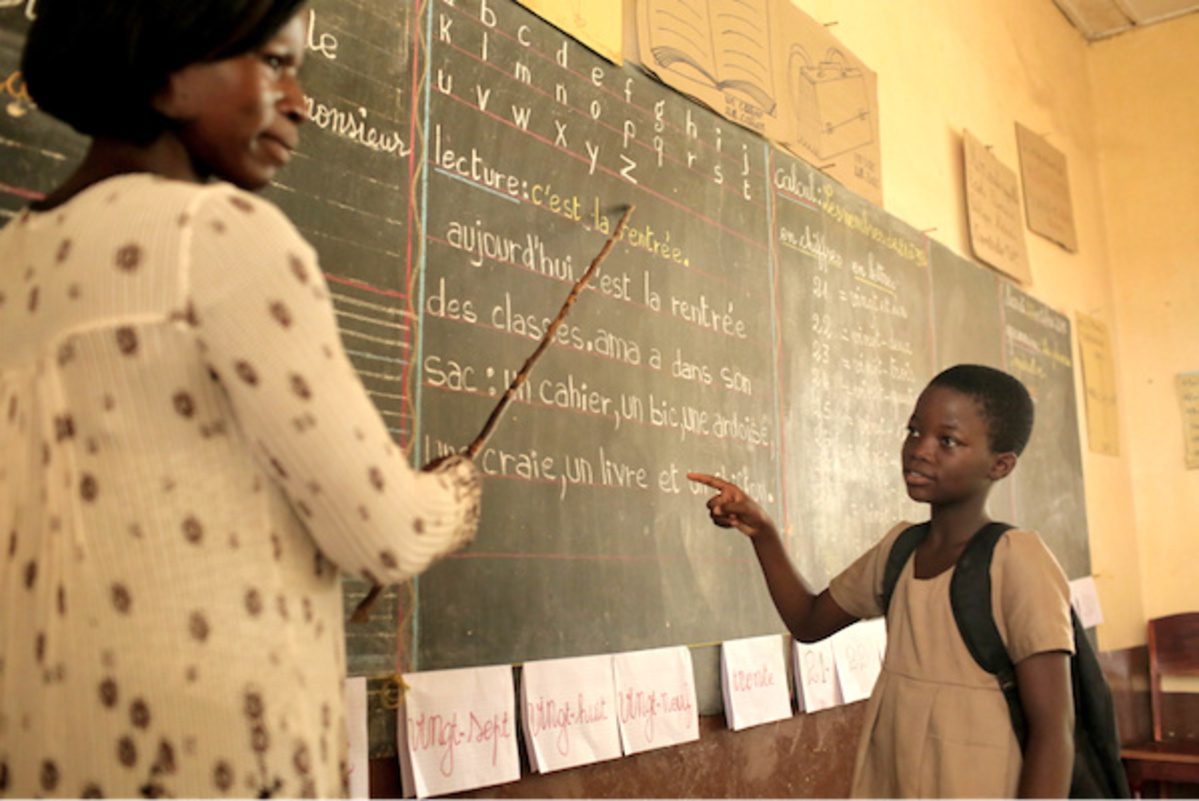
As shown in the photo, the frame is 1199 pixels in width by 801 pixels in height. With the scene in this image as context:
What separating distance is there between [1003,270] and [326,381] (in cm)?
389

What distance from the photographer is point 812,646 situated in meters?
2.79

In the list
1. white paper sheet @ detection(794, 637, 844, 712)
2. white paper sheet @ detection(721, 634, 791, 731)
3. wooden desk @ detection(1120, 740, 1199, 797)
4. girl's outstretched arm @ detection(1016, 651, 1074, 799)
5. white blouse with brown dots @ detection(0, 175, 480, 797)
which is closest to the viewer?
white blouse with brown dots @ detection(0, 175, 480, 797)

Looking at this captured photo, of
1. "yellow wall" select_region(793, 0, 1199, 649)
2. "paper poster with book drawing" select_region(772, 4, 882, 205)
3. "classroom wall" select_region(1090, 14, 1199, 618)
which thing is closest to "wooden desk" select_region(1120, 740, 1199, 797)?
"yellow wall" select_region(793, 0, 1199, 649)

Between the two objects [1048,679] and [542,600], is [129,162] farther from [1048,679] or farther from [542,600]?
[1048,679]

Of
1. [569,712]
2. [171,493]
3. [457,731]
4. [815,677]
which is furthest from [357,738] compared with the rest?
[815,677]

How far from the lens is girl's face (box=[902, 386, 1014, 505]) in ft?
6.25

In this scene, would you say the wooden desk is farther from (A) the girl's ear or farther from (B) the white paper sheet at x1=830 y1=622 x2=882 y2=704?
(A) the girl's ear

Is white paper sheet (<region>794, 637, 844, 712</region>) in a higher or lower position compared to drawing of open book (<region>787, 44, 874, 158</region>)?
lower

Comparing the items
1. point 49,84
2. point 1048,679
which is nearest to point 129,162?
point 49,84

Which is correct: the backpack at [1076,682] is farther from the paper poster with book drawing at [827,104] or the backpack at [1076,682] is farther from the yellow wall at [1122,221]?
the yellow wall at [1122,221]

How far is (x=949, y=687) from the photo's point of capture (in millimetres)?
1729

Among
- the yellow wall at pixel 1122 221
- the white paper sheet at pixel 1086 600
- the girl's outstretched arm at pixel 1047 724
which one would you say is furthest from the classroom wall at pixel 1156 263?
the girl's outstretched arm at pixel 1047 724

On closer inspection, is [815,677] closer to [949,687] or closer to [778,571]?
[778,571]

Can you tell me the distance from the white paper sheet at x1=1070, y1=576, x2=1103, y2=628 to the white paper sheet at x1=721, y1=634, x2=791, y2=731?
6.99ft
